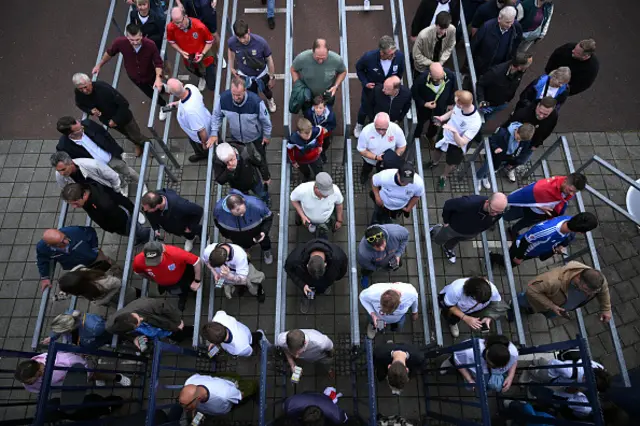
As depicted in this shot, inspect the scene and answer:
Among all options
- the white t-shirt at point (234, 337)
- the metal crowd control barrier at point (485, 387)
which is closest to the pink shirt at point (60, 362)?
the white t-shirt at point (234, 337)

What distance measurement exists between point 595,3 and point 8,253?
560 inches

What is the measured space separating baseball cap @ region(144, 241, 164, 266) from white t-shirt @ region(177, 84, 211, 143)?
7.66 ft

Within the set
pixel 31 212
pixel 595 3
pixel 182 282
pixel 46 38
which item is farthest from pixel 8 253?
pixel 595 3

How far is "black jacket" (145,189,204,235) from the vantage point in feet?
17.6

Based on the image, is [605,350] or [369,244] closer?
[369,244]

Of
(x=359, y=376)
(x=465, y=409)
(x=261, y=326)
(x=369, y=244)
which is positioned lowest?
(x=465, y=409)

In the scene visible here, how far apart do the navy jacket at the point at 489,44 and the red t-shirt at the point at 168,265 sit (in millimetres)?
6163

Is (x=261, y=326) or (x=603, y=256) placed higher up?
(x=603, y=256)

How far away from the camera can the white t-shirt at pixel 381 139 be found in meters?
5.85

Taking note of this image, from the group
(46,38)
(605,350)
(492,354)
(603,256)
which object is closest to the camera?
(492,354)

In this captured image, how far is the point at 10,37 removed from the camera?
30.6 feet

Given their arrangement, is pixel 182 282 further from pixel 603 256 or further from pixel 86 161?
pixel 603 256

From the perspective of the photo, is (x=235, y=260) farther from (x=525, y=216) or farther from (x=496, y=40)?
(x=496, y=40)

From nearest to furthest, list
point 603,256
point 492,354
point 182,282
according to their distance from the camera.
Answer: point 492,354 → point 182,282 → point 603,256
